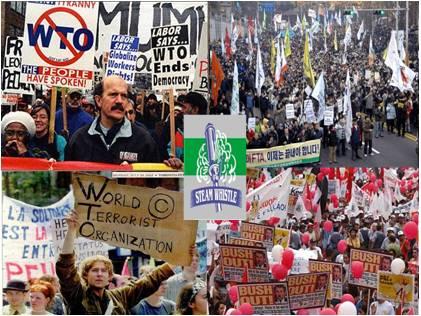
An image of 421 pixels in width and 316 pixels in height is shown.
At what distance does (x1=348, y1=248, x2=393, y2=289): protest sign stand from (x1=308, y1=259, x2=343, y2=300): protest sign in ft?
0.35

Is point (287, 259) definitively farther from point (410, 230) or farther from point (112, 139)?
point (112, 139)

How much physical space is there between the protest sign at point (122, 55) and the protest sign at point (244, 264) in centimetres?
166

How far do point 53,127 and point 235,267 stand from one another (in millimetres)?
1884

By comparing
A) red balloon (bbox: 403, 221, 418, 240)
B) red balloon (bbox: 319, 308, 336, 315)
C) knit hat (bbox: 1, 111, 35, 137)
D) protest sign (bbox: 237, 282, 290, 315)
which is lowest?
red balloon (bbox: 319, 308, 336, 315)

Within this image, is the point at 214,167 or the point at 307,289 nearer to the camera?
the point at 214,167

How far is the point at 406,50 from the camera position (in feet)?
23.9

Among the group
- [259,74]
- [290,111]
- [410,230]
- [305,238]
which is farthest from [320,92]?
[410,230]

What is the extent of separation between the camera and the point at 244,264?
740 cm

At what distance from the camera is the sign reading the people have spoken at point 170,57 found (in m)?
7.29

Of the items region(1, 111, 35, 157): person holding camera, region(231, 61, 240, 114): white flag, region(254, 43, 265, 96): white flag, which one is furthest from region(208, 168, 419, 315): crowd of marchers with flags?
region(1, 111, 35, 157): person holding camera

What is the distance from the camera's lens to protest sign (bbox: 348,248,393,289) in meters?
7.38

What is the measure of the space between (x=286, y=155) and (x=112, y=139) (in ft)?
4.70

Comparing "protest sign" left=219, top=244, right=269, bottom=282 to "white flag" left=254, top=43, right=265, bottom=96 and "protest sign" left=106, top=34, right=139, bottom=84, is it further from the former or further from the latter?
"protest sign" left=106, top=34, right=139, bottom=84

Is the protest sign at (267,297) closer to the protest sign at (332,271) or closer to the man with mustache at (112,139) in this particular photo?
the protest sign at (332,271)
